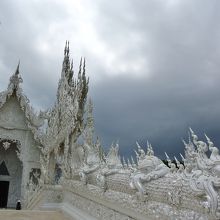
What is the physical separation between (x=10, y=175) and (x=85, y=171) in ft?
34.2

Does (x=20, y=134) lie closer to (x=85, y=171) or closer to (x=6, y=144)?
(x=6, y=144)

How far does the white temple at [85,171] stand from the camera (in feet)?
8.66

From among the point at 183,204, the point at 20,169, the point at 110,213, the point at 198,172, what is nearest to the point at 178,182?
the point at 183,204

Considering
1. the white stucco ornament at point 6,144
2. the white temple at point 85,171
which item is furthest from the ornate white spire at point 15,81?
the white stucco ornament at point 6,144

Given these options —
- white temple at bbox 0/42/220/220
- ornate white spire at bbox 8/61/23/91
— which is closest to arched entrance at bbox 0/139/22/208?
white temple at bbox 0/42/220/220

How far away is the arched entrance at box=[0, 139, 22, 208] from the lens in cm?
1579

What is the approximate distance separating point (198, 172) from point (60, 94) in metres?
9.15

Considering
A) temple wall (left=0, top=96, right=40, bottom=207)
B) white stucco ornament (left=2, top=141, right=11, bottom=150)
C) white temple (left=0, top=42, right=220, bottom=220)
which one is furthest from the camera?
white stucco ornament (left=2, top=141, right=11, bottom=150)

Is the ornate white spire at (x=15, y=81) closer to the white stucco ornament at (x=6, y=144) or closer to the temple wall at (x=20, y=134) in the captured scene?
the temple wall at (x=20, y=134)

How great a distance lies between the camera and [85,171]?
22.0 ft

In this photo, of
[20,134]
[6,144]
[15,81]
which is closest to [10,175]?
[6,144]

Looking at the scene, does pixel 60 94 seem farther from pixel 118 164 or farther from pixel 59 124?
pixel 118 164

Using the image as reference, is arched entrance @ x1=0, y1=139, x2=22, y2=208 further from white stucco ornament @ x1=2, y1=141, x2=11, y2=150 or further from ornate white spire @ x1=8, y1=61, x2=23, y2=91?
ornate white spire @ x1=8, y1=61, x2=23, y2=91

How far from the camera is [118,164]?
5.64 m
